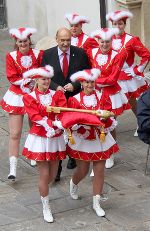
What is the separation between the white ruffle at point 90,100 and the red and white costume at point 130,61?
1873 mm

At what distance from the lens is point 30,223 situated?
7.62 m

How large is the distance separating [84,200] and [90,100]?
1258 mm

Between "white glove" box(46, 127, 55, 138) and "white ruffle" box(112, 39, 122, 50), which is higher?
"white ruffle" box(112, 39, 122, 50)

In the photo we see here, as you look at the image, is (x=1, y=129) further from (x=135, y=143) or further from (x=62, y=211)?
(x=62, y=211)

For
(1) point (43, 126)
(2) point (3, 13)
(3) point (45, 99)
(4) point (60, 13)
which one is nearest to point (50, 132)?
(1) point (43, 126)

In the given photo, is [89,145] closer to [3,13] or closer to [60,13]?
[60,13]

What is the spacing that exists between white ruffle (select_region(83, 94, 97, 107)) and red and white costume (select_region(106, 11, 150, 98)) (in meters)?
1.87

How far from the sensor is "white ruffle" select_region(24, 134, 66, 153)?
24.9 feet

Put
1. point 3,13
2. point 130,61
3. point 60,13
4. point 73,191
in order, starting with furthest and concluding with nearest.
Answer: point 3,13
point 60,13
point 130,61
point 73,191

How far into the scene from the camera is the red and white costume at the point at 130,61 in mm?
9461

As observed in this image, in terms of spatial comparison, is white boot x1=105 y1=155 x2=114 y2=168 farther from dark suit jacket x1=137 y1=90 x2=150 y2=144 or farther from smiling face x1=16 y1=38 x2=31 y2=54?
dark suit jacket x1=137 y1=90 x2=150 y2=144

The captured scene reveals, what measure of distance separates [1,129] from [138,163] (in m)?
2.54

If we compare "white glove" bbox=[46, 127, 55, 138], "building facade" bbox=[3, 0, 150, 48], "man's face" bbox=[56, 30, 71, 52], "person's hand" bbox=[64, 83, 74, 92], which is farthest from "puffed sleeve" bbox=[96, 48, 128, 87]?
"building facade" bbox=[3, 0, 150, 48]

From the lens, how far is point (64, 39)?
8.37 metres
